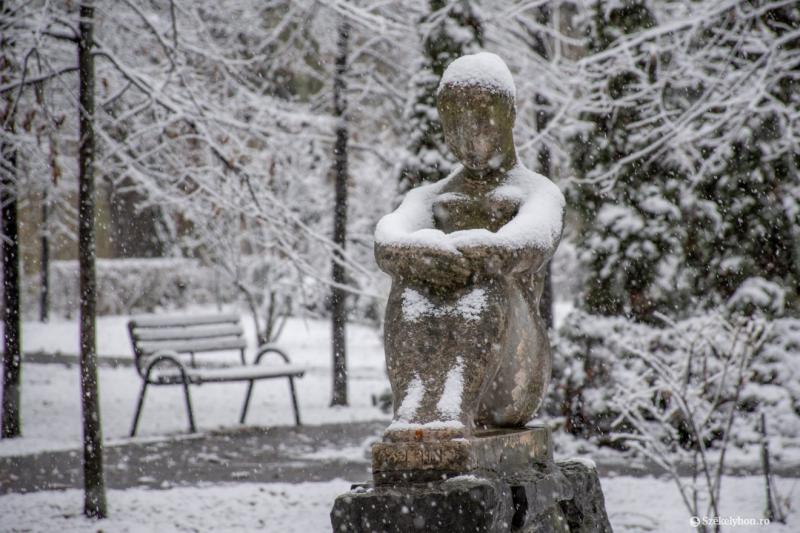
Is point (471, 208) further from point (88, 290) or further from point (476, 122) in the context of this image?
point (88, 290)

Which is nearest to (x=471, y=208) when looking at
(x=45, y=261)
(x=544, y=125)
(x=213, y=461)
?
(x=213, y=461)

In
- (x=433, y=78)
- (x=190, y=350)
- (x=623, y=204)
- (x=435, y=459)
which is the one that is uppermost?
(x=433, y=78)

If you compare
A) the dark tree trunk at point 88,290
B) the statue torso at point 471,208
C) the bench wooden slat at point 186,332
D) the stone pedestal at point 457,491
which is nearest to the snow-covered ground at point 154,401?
the bench wooden slat at point 186,332

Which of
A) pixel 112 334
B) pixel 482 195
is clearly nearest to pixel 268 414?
pixel 482 195

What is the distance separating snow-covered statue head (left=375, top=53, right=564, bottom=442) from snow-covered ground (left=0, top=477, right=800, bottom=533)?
2387 mm

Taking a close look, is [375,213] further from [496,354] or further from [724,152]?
[496,354]

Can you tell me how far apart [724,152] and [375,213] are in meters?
9.07

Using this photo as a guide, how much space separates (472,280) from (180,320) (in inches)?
295

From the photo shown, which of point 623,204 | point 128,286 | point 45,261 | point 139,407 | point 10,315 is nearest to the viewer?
point 10,315

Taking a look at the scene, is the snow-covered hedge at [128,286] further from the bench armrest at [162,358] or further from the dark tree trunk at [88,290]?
the dark tree trunk at [88,290]

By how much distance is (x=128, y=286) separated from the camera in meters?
21.1

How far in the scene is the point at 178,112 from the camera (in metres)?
7.19

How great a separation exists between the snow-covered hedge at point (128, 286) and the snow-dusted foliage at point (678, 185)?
1225cm

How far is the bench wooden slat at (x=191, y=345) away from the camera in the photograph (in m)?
10.3
